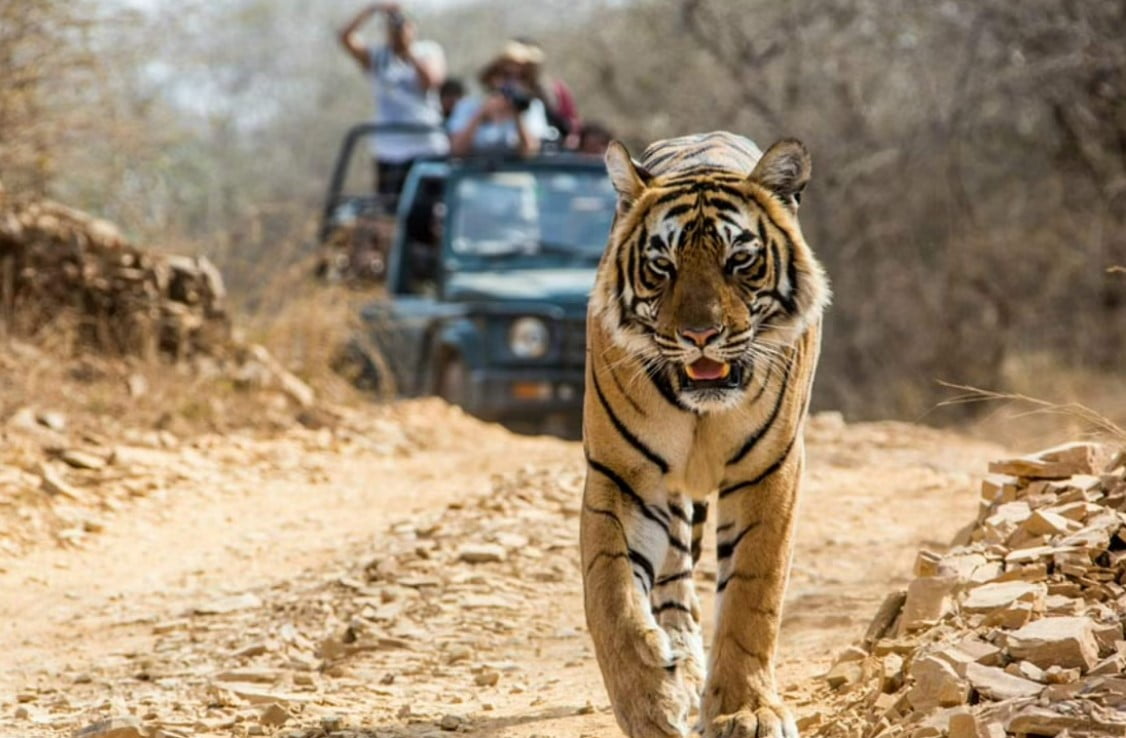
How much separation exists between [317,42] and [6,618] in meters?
31.0

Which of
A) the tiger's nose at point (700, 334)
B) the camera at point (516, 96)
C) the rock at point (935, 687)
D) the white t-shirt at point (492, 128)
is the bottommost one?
the rock at point (935, 687)

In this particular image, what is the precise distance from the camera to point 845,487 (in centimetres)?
811

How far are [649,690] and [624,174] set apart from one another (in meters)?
1.43

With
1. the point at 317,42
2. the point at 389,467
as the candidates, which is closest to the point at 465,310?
the point at 389,467

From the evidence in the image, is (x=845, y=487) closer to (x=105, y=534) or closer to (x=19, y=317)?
(x=105, y=534)

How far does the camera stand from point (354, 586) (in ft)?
20.6

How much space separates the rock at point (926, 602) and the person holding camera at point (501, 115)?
7705mm

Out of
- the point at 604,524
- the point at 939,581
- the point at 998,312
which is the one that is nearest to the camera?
the point at 604,524

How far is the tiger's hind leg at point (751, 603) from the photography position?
13.7 feet

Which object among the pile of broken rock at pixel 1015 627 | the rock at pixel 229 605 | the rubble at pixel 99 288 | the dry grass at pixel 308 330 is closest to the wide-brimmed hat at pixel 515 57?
the dry grass at pixel 308 330

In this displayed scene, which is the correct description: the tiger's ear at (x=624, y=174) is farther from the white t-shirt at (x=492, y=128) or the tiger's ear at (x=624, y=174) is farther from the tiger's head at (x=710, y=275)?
the white t-shirt at (x=492, y=128)

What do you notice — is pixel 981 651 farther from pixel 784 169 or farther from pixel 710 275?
pixel 784 169

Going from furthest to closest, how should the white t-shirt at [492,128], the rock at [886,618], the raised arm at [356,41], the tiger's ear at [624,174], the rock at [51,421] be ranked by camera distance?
the raised arm at [356,41] → the white t-shirt at [492,128] → the rock at [51,421] → the rock at [886,618] → the tiger's ear at [624,174]

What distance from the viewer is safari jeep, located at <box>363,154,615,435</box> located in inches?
417
